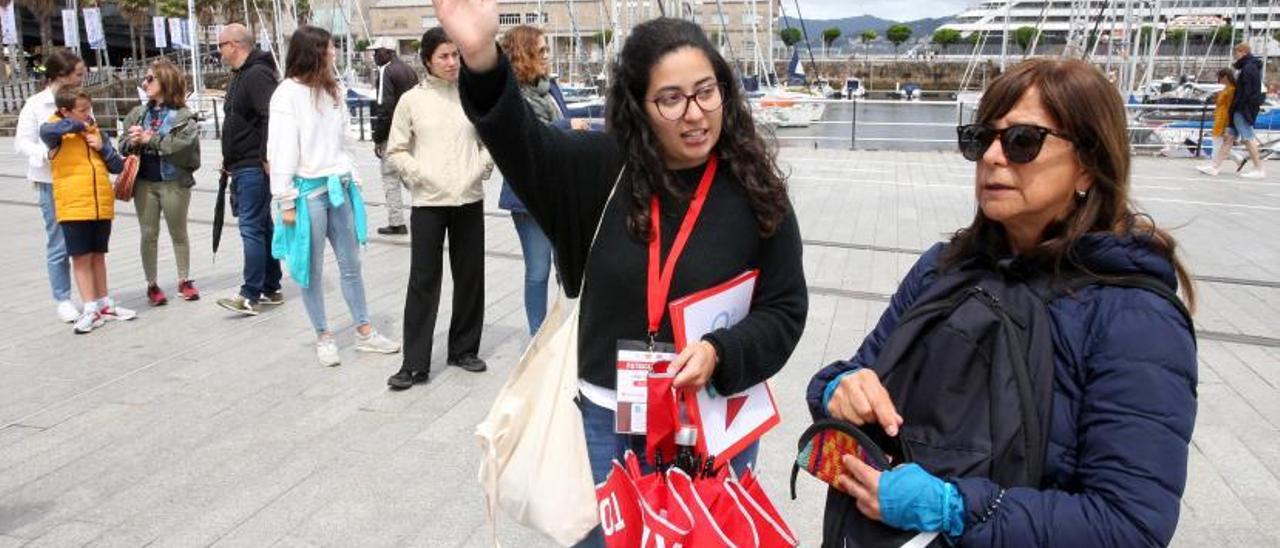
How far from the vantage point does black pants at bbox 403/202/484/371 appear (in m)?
4.96

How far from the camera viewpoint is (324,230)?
531cm

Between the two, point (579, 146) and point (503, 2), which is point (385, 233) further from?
point (503, 2)

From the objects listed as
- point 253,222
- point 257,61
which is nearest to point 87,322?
point 253,222

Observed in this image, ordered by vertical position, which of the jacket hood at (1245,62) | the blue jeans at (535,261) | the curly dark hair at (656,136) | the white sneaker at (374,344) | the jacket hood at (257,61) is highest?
the jacket hood at (1245,62)

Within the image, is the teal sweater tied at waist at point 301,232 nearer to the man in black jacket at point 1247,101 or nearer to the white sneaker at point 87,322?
the white sneaker at point 87,322

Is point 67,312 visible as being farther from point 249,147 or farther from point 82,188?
point 249,147

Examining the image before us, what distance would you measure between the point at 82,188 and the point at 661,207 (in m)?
5.19

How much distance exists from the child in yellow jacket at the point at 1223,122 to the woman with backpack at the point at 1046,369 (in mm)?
13794

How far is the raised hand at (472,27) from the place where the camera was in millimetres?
1902

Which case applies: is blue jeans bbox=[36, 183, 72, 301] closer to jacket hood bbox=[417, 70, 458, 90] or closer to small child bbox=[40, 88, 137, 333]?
small child bbox=[40, 88, 137, 333]

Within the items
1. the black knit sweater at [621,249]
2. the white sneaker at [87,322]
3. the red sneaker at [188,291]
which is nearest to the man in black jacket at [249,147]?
the red sneaker at [188,291]

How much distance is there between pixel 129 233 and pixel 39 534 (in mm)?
6763

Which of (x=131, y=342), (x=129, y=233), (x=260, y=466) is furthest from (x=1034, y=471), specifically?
(x=129, y=233)

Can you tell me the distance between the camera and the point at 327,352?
5.31 m
